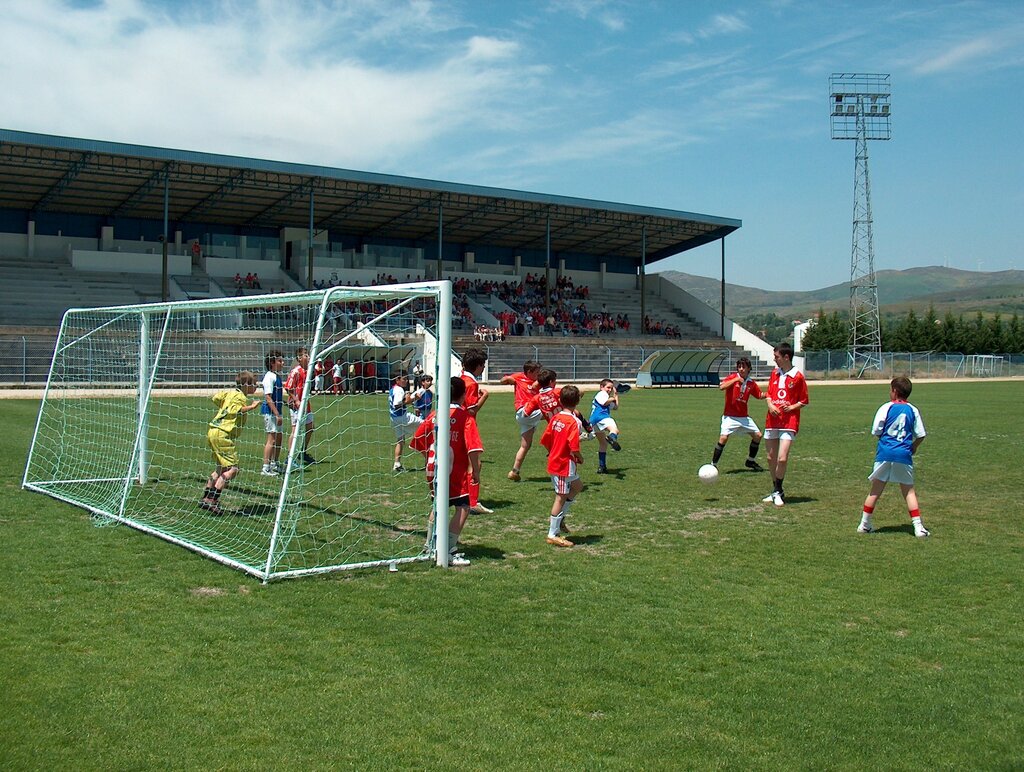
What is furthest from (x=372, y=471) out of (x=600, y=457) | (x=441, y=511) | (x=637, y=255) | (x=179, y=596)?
(x=637, y=255)

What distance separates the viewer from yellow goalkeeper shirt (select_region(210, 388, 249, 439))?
1044 centimetres

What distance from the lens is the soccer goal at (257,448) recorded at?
8516 mm

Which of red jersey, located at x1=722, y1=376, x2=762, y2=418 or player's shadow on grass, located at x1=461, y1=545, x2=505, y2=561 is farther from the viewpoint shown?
red jersey, located at x1=722, y1=376, x2=762, y2=418

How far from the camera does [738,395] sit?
1384 cm

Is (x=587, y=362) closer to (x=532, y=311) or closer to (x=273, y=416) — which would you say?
(x=532, y=311)

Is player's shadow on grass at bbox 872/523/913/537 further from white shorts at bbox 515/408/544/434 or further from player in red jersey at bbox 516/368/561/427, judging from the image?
white shorts at bbox 515/408/544/434

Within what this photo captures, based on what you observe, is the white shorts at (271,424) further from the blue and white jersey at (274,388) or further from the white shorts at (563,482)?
the white shorts at (563,482)

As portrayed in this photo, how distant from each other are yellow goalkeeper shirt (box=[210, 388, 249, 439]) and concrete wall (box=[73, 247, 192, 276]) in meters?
42.1

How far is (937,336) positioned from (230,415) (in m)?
82.5

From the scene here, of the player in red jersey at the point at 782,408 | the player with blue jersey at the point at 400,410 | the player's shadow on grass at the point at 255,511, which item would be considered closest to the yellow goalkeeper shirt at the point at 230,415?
the player's shadow on grass at the point at 255,511

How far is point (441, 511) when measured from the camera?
27.2 feet

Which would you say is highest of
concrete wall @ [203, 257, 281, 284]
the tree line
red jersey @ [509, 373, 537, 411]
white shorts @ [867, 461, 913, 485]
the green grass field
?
concrete wall @ [203, 257, 281, 284]

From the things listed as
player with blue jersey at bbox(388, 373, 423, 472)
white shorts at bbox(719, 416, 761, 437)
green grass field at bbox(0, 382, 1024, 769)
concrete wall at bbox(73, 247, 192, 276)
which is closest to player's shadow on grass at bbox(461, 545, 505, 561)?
green grass field at bbox(0, 382, 1024, 769)

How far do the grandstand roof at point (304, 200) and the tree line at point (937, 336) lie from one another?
1031 inches
